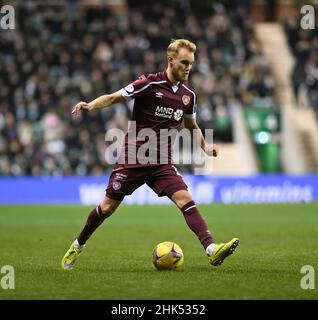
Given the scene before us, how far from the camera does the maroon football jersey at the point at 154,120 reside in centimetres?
920

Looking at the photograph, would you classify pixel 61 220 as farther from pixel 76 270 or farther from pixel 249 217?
pixel 76 270

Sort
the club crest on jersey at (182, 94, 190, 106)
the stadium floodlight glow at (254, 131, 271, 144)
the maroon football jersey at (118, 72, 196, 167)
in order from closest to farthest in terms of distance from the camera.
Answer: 1. the maroon football jersey at (118, 72, 196, 167)
2. the club crest on jersey at (182, 94, 190, 106)
3. the stadium floodlight glow at (254, 131, 271, 144)

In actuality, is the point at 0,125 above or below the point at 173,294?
above

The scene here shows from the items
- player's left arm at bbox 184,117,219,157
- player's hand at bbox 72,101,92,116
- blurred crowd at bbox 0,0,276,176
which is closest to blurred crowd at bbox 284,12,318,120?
blurred crowd at bbox 0,0,276,176

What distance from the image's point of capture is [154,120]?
925 centimetres

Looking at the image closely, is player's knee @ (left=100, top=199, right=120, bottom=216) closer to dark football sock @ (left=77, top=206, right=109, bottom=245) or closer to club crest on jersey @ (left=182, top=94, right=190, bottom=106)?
dark football sock @ (left=77, top=206, right=109, bottom=245)

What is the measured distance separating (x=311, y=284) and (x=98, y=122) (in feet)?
55.5

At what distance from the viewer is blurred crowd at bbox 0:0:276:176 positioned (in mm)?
23719

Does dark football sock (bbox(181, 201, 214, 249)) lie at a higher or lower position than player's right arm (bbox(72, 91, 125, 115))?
lower

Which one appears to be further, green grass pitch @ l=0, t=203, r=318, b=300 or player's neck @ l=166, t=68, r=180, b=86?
player's neck @ l=166, t=68, r=180, b=86

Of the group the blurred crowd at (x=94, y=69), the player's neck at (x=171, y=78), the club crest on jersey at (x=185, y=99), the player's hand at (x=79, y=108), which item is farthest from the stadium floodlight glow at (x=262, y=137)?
the player's hand at (x=79, y=108)

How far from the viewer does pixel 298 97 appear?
27406 millimetres

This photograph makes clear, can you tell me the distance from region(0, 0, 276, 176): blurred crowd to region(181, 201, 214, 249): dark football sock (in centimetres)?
1420

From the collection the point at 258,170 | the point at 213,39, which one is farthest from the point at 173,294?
the point at 213,39
